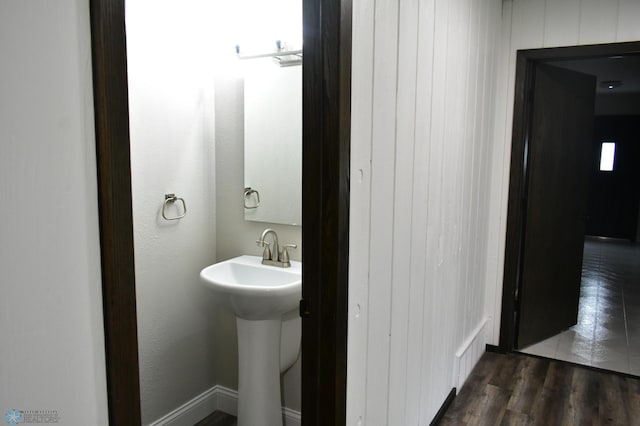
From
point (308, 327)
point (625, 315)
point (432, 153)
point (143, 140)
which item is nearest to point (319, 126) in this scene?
point (308, 327)

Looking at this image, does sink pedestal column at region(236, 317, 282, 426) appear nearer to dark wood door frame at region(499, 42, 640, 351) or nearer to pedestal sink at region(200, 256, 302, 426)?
pedestal sink at region(200, 256, 302, 426)

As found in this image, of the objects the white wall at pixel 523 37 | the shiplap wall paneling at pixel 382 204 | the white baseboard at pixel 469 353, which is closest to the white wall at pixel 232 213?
the shiplap wall paneling at pixel 382 204

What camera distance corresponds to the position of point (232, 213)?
2455mm

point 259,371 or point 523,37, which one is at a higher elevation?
point 523,37

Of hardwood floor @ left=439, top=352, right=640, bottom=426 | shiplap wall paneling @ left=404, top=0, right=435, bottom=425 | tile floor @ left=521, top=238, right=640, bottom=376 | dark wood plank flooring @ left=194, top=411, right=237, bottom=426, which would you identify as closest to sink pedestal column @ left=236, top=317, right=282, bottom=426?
A: dark wood plank flooring @ left=194, top=411, right=237, bottom=426

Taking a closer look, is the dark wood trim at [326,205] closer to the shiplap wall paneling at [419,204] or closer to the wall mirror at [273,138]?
the shiplap wall paneling at [419,204]

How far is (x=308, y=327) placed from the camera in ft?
4.60

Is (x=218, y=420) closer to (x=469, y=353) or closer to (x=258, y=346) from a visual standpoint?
(x=258, y=346)

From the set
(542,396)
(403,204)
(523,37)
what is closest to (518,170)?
(523,37)

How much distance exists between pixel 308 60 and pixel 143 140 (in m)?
1.05

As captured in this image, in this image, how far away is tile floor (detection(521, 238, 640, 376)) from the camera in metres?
3.33

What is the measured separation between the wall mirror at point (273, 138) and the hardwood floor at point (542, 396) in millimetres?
1435

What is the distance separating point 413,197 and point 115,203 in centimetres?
136

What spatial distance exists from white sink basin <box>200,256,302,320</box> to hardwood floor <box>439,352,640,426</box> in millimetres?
1143
